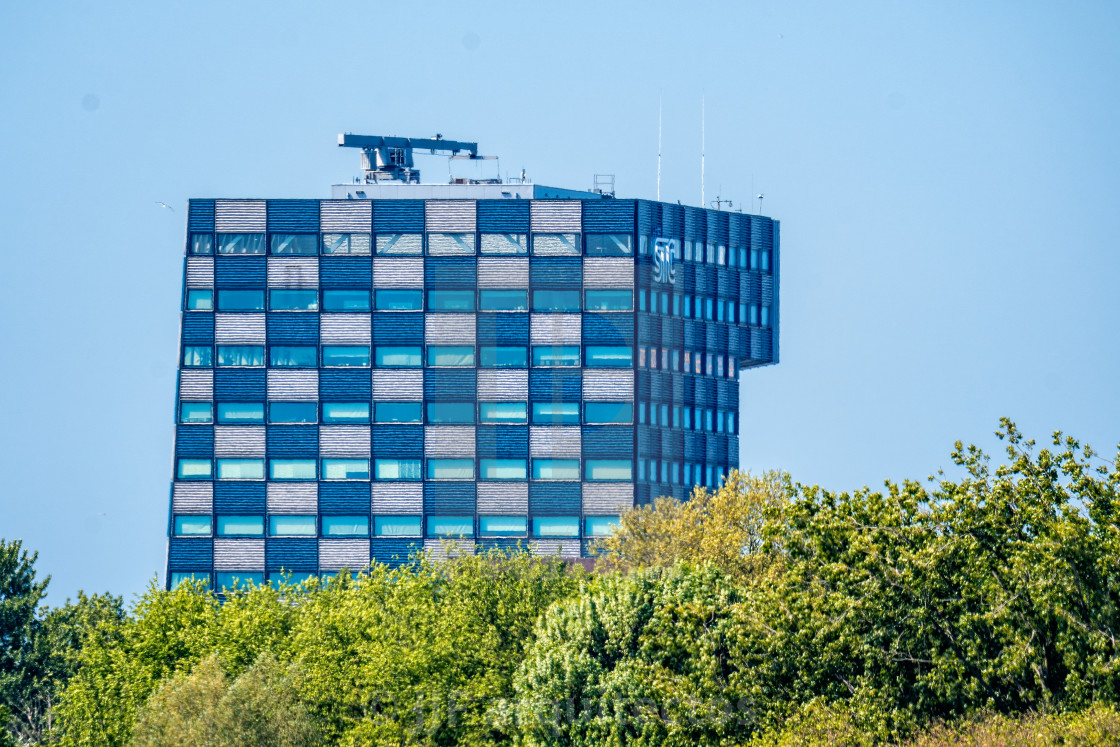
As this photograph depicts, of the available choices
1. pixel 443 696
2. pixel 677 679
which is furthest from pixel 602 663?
pixel 443 696

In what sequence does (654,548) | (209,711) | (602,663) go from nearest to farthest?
(602,663)
(209,711)
(654,548)

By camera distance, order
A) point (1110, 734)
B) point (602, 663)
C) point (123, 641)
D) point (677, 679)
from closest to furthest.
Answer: point (1110, 734)
point (677, 679)
point (602, 663)
point (123, 641)

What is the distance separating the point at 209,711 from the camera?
100250 mm

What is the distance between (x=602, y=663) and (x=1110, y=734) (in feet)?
97.5

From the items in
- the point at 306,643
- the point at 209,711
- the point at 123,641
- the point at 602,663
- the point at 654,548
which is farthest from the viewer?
the point at 654,548

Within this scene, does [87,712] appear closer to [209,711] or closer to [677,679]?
[209,711]

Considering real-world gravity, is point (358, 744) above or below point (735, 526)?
below

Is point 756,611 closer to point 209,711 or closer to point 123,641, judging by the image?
point 209,711

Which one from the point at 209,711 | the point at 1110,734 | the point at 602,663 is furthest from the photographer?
the point at 209,711

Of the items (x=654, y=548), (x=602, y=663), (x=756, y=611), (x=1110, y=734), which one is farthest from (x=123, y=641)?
(x=1110, y=734)

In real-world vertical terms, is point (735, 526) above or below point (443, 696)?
above

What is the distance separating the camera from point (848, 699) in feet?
261

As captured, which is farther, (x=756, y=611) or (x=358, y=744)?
(x=358, y=744)

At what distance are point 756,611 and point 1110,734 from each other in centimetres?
1892
